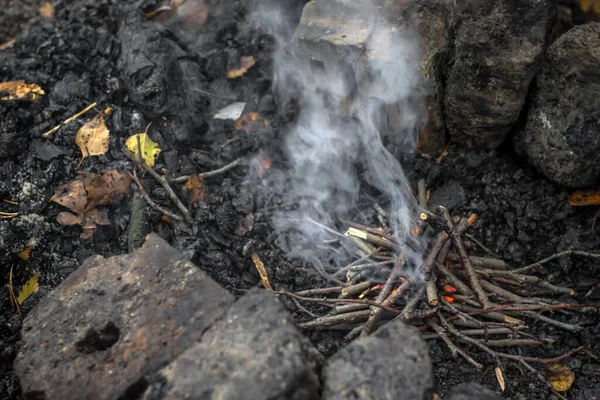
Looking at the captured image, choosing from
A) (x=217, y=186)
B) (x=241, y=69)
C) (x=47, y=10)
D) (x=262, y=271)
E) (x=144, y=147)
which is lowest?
(x=262, y=271)

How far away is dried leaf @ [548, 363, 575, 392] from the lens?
3.11m

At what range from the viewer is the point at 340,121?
4.01 m

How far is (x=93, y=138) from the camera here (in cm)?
391

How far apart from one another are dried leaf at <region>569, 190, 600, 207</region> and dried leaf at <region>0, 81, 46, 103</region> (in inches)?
168

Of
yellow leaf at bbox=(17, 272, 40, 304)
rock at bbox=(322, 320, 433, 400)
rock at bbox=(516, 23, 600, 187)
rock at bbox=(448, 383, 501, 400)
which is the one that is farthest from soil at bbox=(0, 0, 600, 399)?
rock at bbox=(322, 320, 433, 400)

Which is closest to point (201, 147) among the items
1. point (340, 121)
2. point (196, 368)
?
point (340, 121)

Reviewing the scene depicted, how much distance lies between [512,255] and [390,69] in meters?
1.63

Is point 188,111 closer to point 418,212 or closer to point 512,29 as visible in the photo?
point 418,212

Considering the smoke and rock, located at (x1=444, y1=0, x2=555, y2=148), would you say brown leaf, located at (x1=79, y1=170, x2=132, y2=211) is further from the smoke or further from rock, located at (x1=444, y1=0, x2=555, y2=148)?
rock, located at (x1=444, y1=0, x2=555, y2=148)

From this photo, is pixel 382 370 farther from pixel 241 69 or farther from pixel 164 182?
pixel 241 69

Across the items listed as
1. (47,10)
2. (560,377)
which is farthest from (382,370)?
(47,10)

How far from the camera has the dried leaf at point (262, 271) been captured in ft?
11.4

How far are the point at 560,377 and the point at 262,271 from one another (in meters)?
2.05

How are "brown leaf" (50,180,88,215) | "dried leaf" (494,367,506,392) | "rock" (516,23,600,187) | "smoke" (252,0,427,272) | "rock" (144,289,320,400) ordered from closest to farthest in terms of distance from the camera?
"rock" (144,289,320,400) < "dried leaf" (494,367,506,392) < "rock" (516,23,600,187) < "brown leaf" (50,180,88,215) < "smoke" (252,0,427,272)
